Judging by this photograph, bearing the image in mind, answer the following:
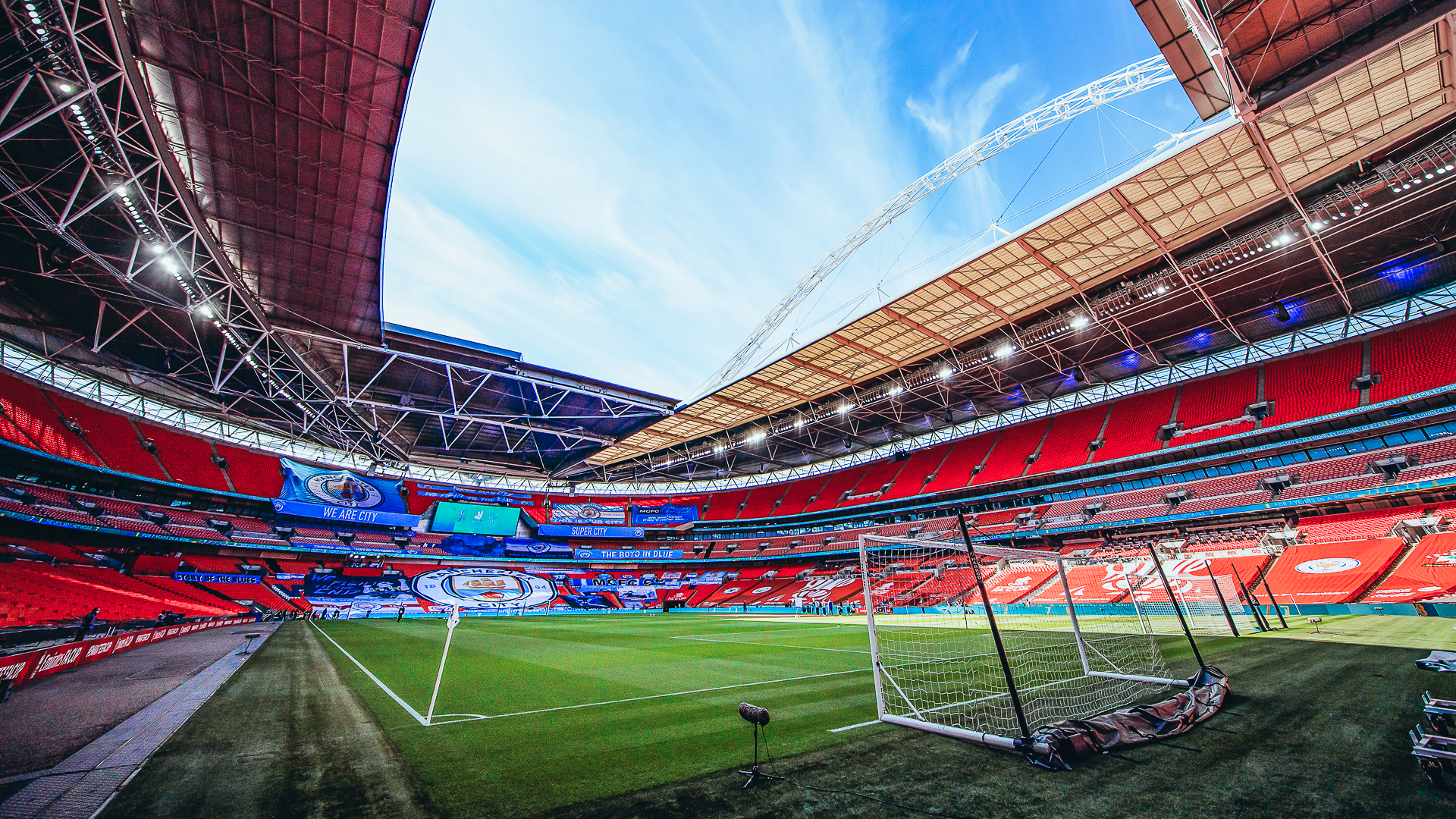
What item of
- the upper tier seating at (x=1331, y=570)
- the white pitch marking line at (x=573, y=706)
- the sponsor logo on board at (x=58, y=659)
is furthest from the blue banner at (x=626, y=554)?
the upper tier seating at (x=1331, y=570)

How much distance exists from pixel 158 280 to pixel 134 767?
22326 millimetres

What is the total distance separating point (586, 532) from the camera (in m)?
45.6

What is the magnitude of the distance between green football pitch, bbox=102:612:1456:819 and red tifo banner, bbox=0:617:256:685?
106 inches

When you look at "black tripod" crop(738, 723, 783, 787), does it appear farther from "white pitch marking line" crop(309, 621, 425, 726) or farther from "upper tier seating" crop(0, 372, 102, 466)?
"upper tier seating" crop(0, 372, 102, 466)

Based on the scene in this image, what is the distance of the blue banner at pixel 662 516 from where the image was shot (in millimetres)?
46781

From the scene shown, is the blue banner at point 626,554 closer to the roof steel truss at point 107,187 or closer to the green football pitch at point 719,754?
the roof steel truss at point 107,187

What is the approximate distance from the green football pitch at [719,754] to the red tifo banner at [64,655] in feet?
8.87

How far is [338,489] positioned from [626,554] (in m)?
22.4

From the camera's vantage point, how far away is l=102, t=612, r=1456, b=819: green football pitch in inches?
138

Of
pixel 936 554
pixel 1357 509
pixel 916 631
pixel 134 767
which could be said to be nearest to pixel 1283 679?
pixel 936 554

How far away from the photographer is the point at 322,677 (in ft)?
31.3

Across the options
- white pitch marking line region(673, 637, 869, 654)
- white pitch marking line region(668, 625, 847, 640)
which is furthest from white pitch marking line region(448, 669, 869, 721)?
white pitch marking line region(668, 625, 847, 640)

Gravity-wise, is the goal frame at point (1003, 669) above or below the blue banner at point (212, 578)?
below

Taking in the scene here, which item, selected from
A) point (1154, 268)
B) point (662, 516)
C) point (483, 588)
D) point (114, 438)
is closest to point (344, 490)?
point (114, 438)
